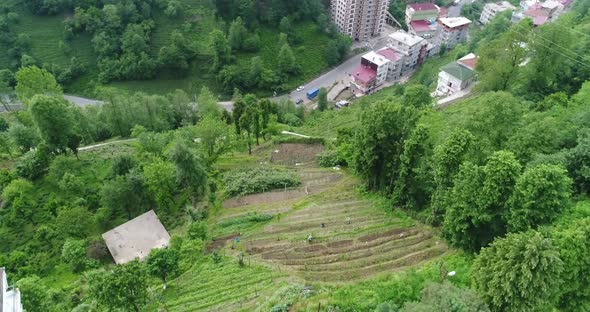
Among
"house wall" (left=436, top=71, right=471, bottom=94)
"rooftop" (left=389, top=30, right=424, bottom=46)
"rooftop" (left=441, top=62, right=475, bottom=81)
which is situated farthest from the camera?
"rooftop" (left=389, top=30, right=424, bottom=46)

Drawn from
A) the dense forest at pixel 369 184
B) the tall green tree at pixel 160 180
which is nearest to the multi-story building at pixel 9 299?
the dense forest at pixel 369 184

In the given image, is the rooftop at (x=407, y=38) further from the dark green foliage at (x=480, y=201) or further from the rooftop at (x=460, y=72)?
the dark green foliage at (x=480, y=201)

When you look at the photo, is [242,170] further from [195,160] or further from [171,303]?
[171,303]

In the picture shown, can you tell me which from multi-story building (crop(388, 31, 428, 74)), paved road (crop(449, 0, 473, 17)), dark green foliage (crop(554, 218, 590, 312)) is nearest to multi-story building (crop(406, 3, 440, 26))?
multi-story building (crop(388, 31, 428, 74))

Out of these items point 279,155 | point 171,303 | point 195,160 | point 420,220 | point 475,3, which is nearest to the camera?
point 171,303

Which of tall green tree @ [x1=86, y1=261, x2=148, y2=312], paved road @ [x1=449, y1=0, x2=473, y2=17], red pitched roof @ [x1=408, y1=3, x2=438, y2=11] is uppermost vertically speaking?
tall green tree @ [x1=86, y1=261, x2=148, y2=312]

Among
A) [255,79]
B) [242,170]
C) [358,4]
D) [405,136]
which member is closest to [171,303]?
[242,170]

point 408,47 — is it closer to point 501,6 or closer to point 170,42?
point 501,6

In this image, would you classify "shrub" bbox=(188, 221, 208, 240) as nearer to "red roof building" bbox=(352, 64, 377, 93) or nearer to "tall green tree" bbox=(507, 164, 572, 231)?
"tall green tree" bbox=(507, 164, 572, 231)
